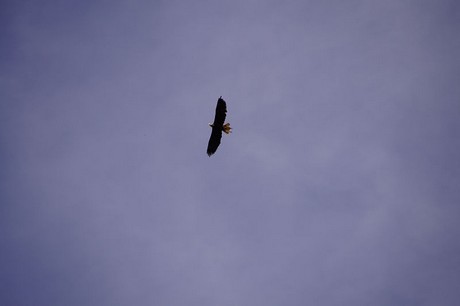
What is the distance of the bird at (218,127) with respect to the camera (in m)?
19.8

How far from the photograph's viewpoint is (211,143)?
21844 mm

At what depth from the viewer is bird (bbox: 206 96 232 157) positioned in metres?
19.8

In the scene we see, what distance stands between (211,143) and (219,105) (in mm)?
3109

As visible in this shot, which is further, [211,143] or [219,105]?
[211,143]

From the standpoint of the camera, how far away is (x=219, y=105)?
19703mm

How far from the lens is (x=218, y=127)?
2084 cm
